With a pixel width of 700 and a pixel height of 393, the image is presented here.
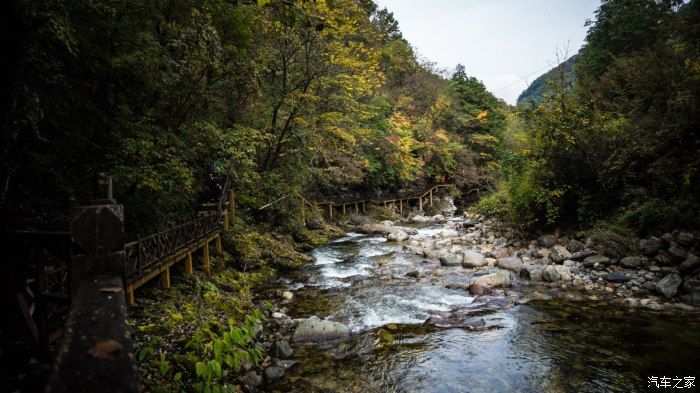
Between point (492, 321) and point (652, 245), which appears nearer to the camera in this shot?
point (492, 321)

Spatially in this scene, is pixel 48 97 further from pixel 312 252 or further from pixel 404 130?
pixel 404 130

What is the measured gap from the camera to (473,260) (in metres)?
12.3

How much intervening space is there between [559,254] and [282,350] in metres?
9.89

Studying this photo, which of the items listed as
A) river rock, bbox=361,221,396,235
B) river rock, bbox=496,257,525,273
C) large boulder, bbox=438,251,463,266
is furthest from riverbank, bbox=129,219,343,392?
river rock, bbox=361,221,396,235

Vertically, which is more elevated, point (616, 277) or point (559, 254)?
point (559, 254)

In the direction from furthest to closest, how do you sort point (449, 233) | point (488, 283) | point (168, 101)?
1. point (449, 233)
2. point (488, 283)
3. point (168, 101)

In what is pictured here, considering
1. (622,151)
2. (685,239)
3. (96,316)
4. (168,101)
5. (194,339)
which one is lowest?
(194,339)

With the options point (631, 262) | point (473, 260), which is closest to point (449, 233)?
point (473, 260)

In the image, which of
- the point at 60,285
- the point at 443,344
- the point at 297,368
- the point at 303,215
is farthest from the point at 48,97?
the point at 303,215

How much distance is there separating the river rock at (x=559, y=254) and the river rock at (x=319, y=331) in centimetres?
813

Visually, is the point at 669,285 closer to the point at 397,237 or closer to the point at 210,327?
the point at 210,327

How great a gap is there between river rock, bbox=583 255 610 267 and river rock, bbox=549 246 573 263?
29.0 inches

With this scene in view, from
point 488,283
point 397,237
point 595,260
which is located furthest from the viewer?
point 397,237

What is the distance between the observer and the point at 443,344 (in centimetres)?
675
